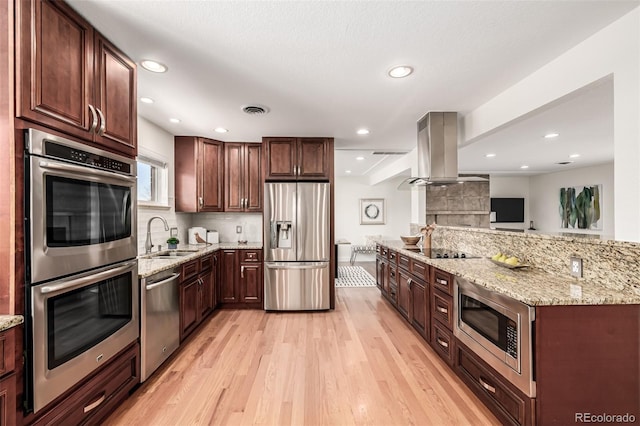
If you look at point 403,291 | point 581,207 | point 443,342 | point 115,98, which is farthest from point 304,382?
point 581,207

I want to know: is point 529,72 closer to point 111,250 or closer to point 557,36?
point 557,36

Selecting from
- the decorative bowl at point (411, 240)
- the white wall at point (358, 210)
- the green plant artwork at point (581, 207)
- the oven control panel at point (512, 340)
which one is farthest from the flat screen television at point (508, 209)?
the oven control panel at point (512, 340)

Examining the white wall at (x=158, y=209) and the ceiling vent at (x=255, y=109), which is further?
the white wall at (x=158, y=209)

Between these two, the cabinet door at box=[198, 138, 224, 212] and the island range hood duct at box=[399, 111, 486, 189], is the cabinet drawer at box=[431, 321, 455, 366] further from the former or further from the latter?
the cabinet door at box=[198, 138, 224, 212]

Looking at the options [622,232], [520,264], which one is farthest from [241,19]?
[520,264]

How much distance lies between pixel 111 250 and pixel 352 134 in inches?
121

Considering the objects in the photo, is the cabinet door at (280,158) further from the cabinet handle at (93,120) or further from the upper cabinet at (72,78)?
the cabinet handle at (93,120)

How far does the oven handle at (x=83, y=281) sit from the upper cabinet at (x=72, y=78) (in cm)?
78

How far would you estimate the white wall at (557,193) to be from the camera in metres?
6.43

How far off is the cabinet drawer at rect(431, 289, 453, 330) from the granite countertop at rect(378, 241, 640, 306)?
10.9 inches

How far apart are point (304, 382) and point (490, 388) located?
50.8 inches

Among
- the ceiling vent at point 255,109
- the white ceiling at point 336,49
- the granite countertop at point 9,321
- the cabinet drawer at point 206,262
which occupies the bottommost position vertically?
the cabinet drawer at point 206,262

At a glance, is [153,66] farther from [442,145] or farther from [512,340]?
[512,340]

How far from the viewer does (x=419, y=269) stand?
120 inches
